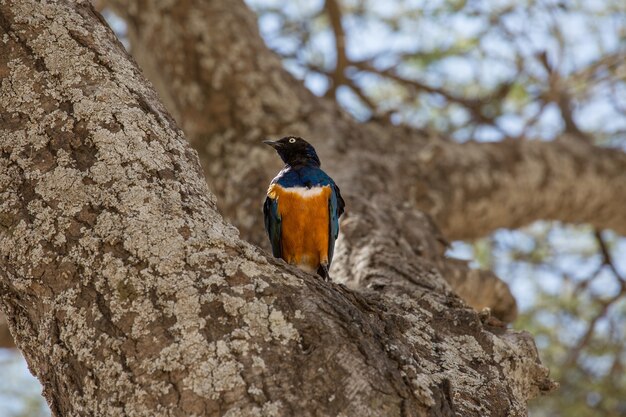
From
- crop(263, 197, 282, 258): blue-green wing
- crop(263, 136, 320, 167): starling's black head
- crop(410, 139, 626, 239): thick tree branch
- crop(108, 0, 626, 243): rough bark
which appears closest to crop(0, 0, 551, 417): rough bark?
crop(263, 197, 282, 258): blue-green wing

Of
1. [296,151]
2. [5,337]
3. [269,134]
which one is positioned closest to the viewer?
[296,151]

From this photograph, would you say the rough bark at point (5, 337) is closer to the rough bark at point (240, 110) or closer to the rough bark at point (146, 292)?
the rough bark at point (240, 110)

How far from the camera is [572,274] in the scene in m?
8.09

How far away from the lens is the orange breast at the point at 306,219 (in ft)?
13.6

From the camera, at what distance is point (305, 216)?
165 inches

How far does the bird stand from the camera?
13.6ft

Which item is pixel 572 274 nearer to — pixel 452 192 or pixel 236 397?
pixel 452 192

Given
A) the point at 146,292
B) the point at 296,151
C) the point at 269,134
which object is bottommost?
the point at 146,292

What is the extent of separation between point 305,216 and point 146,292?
2.06 m

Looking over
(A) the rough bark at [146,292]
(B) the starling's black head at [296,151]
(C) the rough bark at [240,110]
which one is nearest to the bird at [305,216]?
(B) the starling's black head at [296,151]

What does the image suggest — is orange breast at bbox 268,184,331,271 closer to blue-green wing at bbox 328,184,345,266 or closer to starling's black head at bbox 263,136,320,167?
blue-green wing at bbox 328,184,345,266

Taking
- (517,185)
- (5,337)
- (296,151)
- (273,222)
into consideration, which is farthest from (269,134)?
(5,337)

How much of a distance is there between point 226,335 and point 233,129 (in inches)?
135

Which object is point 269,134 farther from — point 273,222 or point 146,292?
point 146,292
